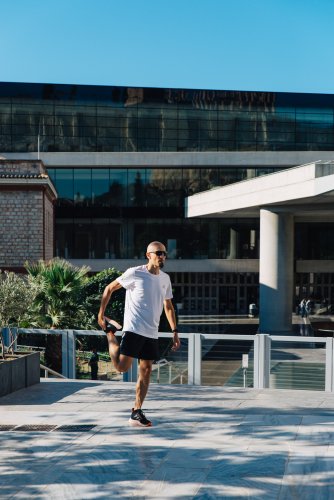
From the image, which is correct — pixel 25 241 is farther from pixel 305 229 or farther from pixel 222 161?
pixel 305 229

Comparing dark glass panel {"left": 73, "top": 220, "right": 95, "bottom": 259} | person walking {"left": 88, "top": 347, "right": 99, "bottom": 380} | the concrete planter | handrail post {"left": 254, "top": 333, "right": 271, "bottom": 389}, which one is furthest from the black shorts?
dark glass panel {"left": 73, "top": 220, "right": 95, "bottom": 259}

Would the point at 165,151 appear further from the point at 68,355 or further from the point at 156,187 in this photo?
the point at 68,355

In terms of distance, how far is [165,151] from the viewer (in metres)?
48.9

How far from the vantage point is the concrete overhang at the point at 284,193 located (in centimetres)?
2684

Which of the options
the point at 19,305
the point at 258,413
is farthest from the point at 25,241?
the point at 258,413

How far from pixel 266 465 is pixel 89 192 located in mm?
42803

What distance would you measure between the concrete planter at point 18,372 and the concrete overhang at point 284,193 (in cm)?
1789

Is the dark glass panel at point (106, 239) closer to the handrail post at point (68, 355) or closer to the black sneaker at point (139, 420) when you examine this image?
the handrail post at point (68, 355)

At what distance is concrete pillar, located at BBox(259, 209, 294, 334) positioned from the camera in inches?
1320

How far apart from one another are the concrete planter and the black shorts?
113 inches

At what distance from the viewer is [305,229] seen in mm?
49812

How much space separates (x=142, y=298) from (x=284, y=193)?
23.6 metres

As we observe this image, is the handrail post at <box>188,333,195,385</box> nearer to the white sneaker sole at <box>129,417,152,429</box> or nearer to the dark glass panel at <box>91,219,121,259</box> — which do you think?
the white sneaker sole at <box>129,417,152,429</box>

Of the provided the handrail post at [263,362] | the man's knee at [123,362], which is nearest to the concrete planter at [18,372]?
the man's knee at [123,362]
